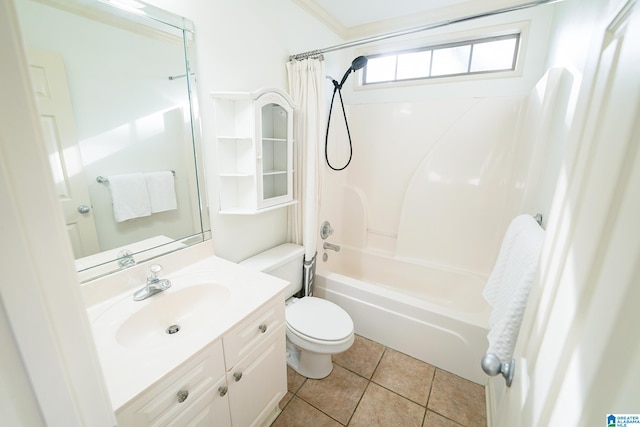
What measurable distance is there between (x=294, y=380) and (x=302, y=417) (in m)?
0.25

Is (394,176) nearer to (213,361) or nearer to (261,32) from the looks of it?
(261,32)

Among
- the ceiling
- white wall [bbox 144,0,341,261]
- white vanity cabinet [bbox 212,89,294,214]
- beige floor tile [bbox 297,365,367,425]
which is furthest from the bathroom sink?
the ceiling

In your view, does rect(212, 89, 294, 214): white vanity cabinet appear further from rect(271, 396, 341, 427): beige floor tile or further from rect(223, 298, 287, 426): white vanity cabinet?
rect(271, 396, 341, 427): beige floor tile

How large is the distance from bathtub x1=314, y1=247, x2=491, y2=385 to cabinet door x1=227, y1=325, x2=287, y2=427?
789 mm

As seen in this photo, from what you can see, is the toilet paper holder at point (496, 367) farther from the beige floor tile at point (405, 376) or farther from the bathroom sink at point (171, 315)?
the beige floor tile at point (405, 376)

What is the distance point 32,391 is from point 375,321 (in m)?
1.88

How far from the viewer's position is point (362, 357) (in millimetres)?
1836

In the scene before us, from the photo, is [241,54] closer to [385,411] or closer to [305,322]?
[305,322]

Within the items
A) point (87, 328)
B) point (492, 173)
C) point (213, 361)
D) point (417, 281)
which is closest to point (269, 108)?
point (213, 361)

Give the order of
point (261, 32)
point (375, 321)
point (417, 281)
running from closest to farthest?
point (261, 32)
point (375, 321)
point (417, 281)

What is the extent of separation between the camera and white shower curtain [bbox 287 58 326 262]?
5.61ft

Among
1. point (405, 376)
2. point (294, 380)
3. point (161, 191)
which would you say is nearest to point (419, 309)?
point (405, 376)

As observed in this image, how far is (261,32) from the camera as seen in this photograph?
5.04 ft

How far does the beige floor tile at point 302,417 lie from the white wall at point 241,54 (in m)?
0.93
